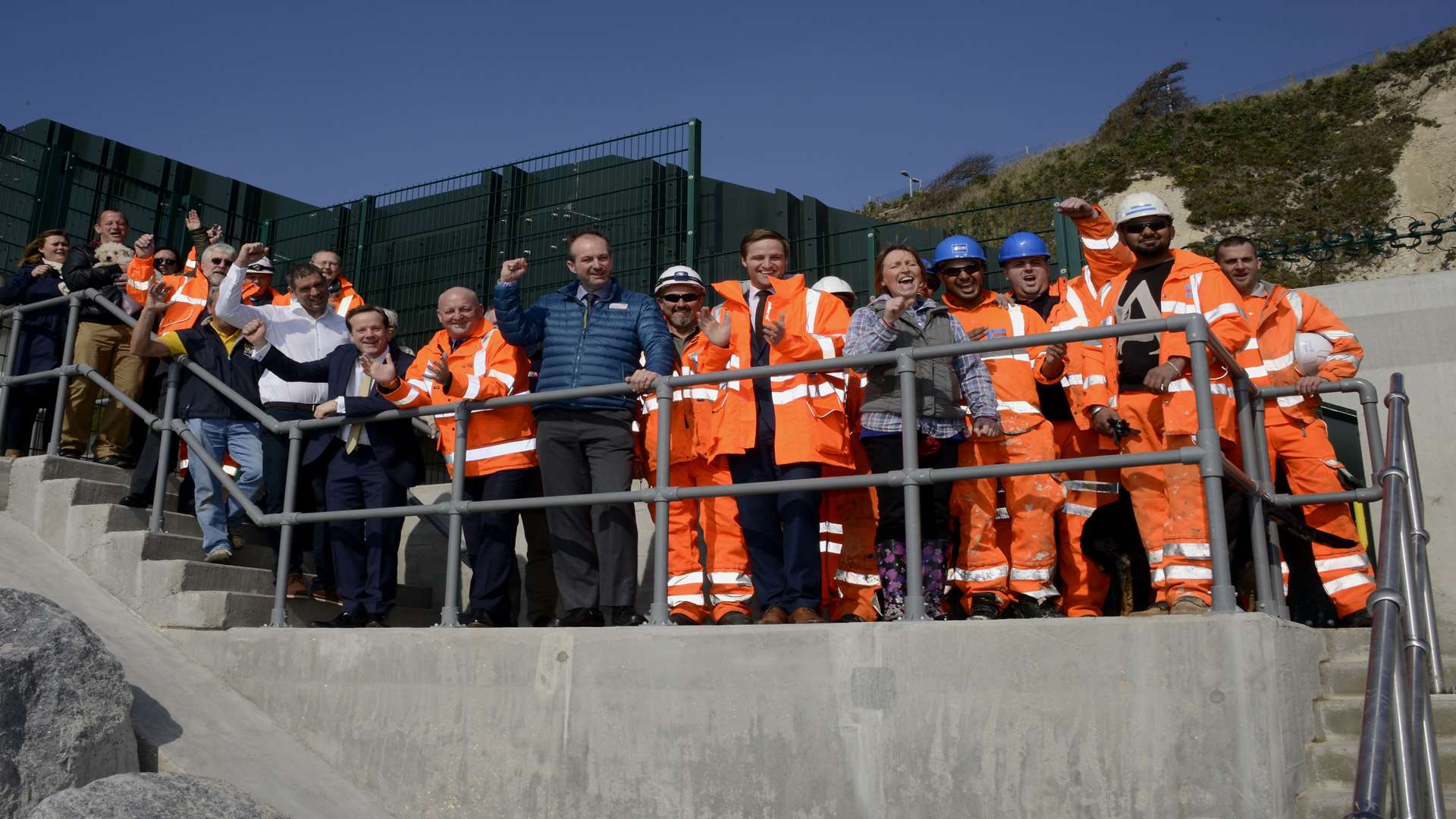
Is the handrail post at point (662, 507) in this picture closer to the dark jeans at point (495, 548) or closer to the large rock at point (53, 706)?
the dark jeans at point (495, 548)

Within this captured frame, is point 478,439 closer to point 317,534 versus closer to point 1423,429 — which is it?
point 317,534

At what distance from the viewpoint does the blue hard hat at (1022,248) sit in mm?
6254

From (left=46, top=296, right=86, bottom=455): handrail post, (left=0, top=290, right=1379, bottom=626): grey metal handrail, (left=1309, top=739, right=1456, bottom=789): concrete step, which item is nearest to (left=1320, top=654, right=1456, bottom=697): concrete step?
(left=0, top=290, right=1379, bottom=626): grey metal handrail

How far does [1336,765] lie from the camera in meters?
3.94

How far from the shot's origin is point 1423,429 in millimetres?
7840

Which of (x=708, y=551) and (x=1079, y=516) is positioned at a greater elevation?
(x=1079, y=516)

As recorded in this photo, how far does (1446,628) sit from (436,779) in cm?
615

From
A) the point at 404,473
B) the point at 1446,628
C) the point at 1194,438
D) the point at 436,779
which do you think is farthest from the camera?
the point at 1446,628

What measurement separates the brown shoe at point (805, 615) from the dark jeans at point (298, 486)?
2.95m

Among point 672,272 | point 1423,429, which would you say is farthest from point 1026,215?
point 672,272

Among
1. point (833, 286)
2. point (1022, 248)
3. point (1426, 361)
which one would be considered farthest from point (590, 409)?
Answer: point (1426, 361)

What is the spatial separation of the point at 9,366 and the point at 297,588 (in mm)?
2809

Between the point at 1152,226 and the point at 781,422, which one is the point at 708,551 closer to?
the point at 781,422

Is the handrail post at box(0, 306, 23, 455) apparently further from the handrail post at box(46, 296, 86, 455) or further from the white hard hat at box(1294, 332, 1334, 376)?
the white hard hat at box(1294, 332, 1334, 376)
